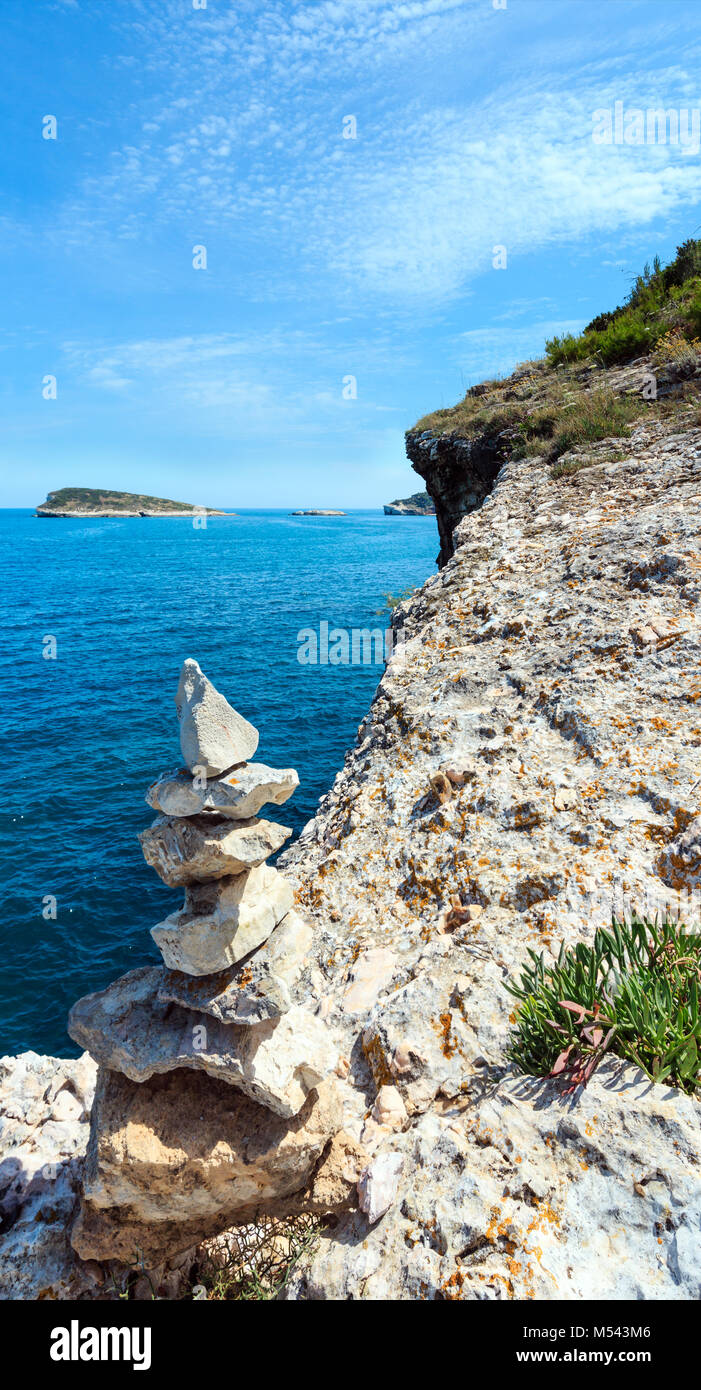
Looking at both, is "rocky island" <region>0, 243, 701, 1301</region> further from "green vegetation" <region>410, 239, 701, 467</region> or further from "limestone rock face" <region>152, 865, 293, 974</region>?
"green vegetation" <region>410, 239, 701, 467</region>

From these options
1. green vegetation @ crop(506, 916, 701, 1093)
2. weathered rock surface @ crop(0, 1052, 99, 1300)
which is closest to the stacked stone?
green vegetation @ crop(506, 916, 701, 1093)

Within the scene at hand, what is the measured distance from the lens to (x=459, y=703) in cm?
940

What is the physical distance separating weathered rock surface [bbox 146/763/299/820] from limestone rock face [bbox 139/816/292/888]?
0.10 meters

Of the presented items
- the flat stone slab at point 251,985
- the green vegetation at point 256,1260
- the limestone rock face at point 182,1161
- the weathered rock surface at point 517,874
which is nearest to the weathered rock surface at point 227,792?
the flat stone slab at point 251,985

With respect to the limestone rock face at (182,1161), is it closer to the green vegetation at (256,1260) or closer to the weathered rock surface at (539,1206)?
the green vegetation at (256,1260)

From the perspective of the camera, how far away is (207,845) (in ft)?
15.2

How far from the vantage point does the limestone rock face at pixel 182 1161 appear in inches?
186

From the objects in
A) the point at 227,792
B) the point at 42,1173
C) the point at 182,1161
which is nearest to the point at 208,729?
the point at 227,792

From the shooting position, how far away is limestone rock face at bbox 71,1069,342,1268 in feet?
15.5

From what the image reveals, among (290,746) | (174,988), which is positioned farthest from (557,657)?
(290,746)

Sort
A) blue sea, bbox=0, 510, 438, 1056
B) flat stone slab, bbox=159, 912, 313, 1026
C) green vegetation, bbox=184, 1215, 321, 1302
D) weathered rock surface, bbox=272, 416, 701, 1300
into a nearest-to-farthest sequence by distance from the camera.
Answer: weathered rock surface, bbox=272, 416, 701, 1300
green vegetation, bbox=184, 1215, 321, 1302
flat stone slab, bbox=159, 912, 313, 1026
blue sea, bbox=0, 510, 438, 1056

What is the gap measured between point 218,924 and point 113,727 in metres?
26.5

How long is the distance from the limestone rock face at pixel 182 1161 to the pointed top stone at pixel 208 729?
8.73ft
